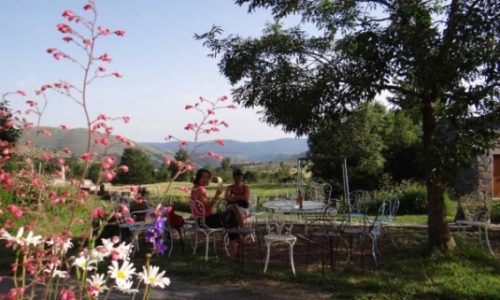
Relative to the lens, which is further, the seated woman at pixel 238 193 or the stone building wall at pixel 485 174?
the stone building wall at pixel 485 174

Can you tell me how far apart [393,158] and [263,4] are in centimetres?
1298

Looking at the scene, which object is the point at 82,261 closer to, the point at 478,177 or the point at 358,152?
the point at 358,152

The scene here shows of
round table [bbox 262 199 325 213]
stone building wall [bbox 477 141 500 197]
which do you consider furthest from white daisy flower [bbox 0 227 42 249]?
stone building wall [bbox 477 141 500 197]

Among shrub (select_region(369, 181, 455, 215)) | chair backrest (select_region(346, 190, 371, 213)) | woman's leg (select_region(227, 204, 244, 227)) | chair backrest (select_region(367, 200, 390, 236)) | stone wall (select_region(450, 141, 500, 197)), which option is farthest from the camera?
stone wall (select_region(450, 141, 500, 197))

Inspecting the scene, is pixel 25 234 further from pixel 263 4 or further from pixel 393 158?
pixel 393 158

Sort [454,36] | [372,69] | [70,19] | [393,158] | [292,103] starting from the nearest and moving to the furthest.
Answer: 1. [70,19]
2. [454,36]
3. [372,69]
4. [292,103]
5. [393,158]

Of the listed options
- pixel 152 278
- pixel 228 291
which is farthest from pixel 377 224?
pixel 152 278

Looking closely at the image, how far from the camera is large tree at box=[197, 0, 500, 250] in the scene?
5473mm

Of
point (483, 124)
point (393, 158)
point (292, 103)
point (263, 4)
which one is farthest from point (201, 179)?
point (393, 158)

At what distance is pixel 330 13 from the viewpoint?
7.55 m

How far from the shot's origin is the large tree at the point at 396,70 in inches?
215

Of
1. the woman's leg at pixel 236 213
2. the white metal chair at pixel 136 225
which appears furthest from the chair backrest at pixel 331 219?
the white metal chair at pixel 136 225

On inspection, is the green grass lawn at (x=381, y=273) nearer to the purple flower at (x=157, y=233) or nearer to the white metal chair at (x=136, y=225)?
the white metal chair at (x=136, y=225)

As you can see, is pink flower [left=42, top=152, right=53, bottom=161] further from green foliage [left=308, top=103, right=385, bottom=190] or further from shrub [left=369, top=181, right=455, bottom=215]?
green foliage [left=308, top=103, right=385, bottom=190]
